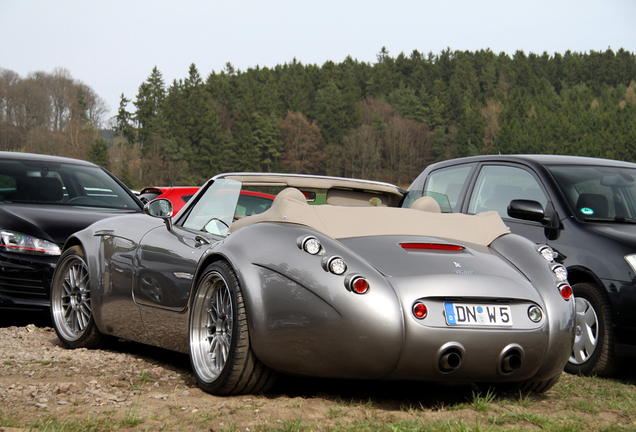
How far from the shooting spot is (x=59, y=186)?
25.2ft

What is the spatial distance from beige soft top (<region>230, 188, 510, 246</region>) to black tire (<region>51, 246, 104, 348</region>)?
2037mm

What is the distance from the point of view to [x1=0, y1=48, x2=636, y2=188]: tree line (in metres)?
105

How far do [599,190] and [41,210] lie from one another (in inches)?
217

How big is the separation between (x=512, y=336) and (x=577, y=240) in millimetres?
2540

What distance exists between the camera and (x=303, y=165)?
130m

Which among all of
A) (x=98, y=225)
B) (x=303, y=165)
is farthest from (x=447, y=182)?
(x=303, y=165)

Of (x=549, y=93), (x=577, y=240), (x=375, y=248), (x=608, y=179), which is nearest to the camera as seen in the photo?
(x=375, y=248)

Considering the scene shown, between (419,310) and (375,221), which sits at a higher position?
(375,221)

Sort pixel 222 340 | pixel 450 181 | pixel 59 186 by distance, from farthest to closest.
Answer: pixel 59 186, pixel 450 181, pixel 222 340

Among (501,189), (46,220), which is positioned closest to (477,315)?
(501,189)

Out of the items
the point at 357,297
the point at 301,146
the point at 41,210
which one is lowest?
the point at 357,297

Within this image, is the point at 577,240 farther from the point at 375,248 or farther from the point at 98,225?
the point at 98,225

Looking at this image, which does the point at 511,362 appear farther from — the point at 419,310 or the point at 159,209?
the point at 159,209

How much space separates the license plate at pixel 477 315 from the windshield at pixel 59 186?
5.13 metres
